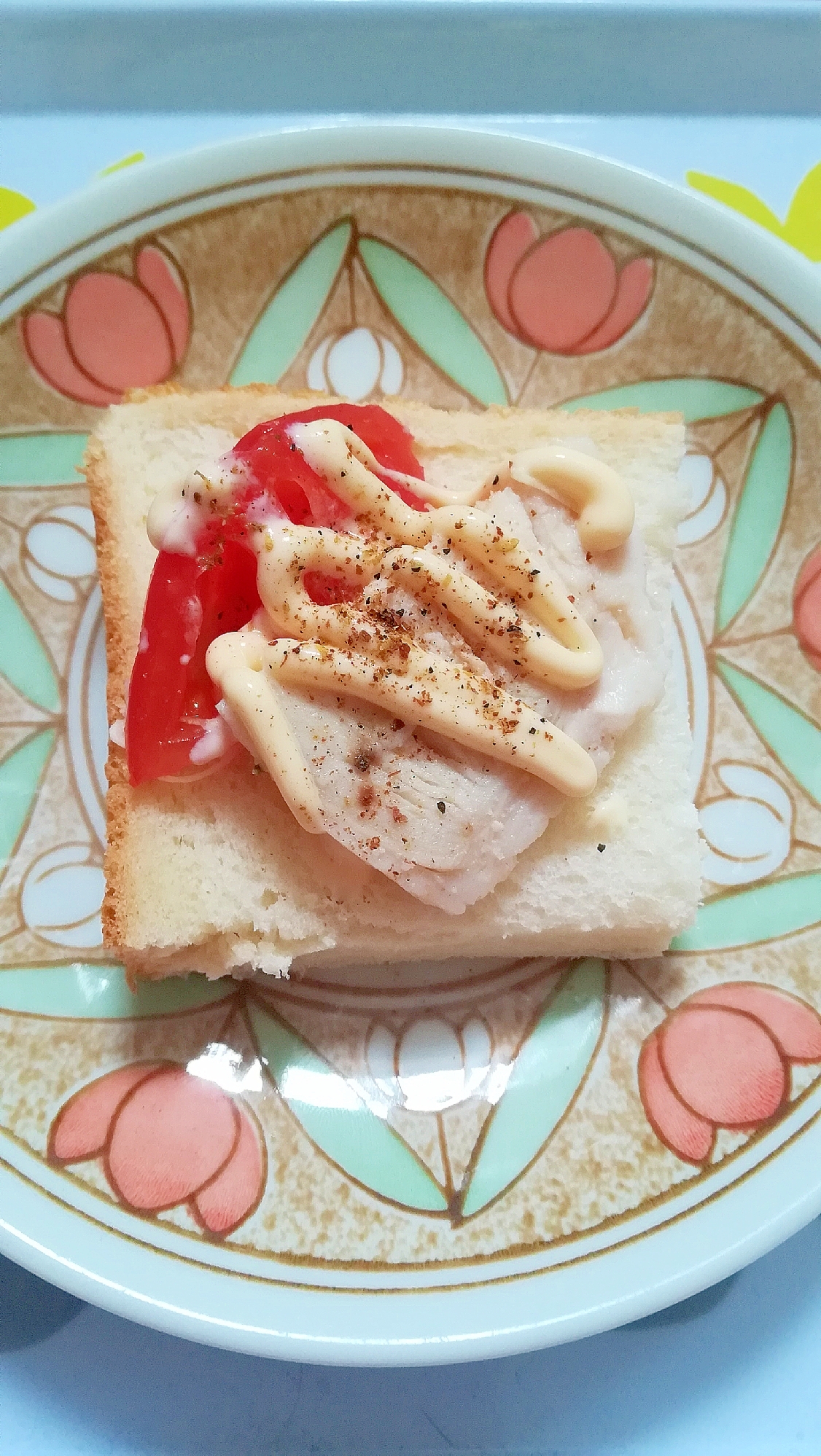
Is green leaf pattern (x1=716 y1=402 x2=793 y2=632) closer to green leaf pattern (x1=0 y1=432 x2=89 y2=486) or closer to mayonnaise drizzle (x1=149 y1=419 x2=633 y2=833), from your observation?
mayonnaise drizzle (x1=149 y1=419 x2=633 y2=833)

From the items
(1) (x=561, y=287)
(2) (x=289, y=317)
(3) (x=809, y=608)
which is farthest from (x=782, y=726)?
(2) (x=289, y=317)

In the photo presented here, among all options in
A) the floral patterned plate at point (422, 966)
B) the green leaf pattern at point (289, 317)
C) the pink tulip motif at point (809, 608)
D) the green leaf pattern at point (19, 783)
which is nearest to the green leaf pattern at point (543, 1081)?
the floral patterned plate at point (422, 966)

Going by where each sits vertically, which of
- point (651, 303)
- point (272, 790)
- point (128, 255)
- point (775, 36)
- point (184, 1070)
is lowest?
point (184, 1070)

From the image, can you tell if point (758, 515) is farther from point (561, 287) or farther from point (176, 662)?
point (176, 662)

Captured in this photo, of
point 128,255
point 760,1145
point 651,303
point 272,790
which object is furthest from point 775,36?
point 760,1145

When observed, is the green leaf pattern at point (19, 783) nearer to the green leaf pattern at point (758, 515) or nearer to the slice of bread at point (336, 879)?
the slice of bread at point (336, 879)

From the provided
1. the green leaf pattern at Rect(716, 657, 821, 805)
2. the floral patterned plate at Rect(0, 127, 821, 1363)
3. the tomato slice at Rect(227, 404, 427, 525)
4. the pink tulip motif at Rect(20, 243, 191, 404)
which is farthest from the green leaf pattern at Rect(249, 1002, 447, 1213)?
the pink tulip motif at Rect(20, 243, 191, 404)

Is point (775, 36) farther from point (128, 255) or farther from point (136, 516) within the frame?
point (136, 516)
